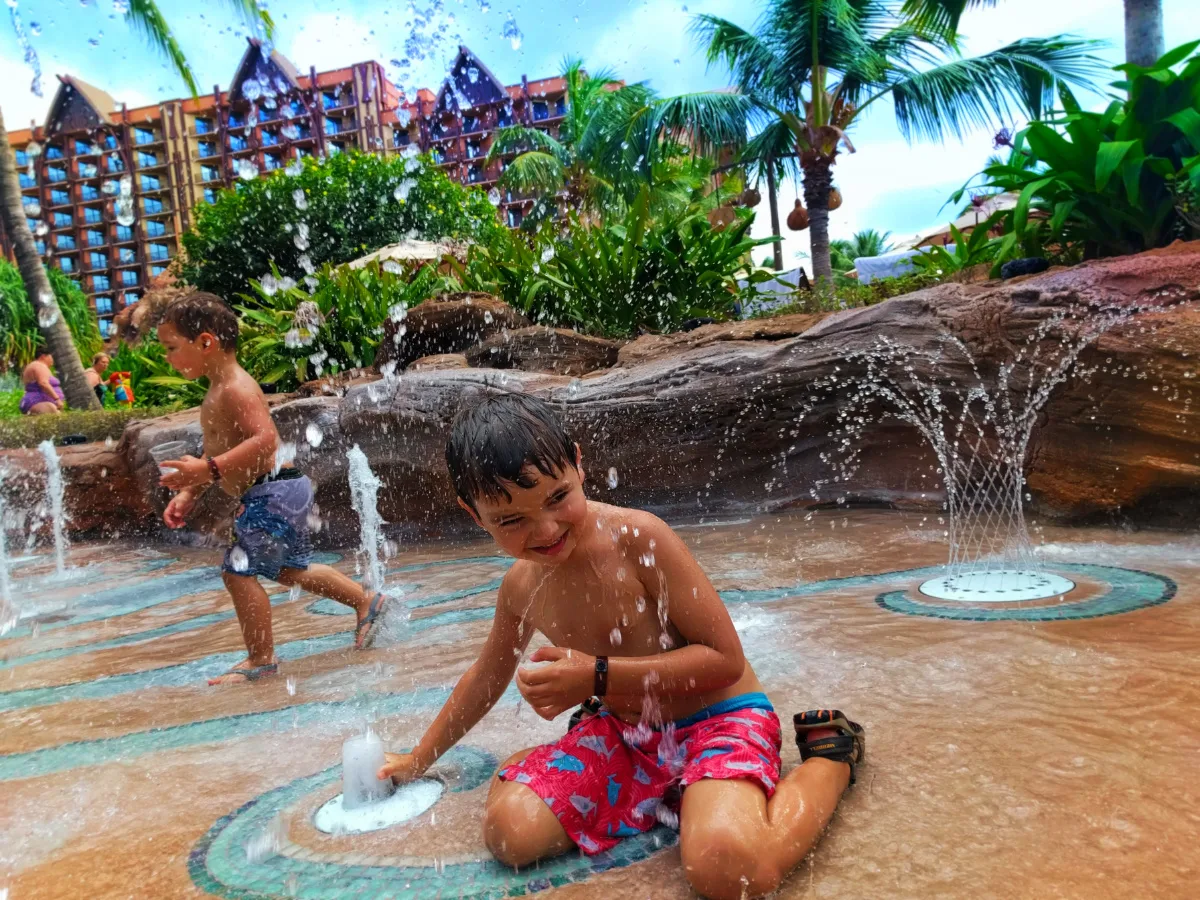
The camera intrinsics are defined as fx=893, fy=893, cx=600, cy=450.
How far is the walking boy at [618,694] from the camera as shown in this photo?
1.48 meters

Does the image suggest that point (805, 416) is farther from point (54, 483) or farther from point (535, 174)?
point (535, 174)

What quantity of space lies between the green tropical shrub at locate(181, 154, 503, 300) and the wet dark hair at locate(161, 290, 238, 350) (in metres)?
13.4

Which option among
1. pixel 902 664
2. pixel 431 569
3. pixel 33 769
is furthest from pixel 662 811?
pixel 431 569

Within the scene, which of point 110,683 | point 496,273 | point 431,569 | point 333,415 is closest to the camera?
point 110,683

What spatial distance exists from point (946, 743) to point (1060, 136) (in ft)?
14.7

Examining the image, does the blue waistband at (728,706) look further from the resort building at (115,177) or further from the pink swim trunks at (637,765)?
the resort building at (115,177)

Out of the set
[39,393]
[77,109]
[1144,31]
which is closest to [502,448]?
[1144,31]

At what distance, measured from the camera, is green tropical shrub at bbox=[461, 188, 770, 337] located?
7676 millimetres

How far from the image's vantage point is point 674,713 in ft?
5.63

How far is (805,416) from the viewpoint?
5.26 m

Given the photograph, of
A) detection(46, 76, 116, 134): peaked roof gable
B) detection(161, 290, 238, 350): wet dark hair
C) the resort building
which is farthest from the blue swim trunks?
detection(46, 76, 116, 134): peaked roof gable

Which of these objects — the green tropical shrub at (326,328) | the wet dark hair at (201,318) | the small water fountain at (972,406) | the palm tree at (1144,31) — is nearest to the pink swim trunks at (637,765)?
the wet dark hair at (201,318)

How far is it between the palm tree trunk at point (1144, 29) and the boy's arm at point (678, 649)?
7934 millimetres

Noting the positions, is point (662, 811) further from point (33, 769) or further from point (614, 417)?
point (614, 417)
